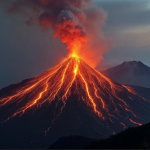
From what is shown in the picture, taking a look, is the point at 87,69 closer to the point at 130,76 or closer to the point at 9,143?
the point at 9,143

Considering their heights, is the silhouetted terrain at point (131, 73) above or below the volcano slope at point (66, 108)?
above

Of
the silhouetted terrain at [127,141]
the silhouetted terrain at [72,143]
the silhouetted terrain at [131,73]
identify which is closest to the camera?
the silhouetted terrain at [127,141]

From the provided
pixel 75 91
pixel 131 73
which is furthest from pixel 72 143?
pixel 131 73

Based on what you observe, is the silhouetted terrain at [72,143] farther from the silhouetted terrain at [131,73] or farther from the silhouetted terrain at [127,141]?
the silhouetted terrain at [131,73]

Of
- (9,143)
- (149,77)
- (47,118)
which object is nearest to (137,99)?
(47,118)

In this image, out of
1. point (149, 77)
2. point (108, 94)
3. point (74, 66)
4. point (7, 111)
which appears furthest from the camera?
point (149, 77)

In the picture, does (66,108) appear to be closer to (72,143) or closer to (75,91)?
(75,91)

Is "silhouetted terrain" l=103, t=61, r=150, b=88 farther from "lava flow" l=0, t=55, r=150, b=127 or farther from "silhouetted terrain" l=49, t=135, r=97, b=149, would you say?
"silhouetted terrain" l=49, t=135, r=97, b=149

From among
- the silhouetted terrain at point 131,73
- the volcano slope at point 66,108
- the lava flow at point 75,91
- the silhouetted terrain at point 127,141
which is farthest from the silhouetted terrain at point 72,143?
the silhouetted terrain at point 131,73
